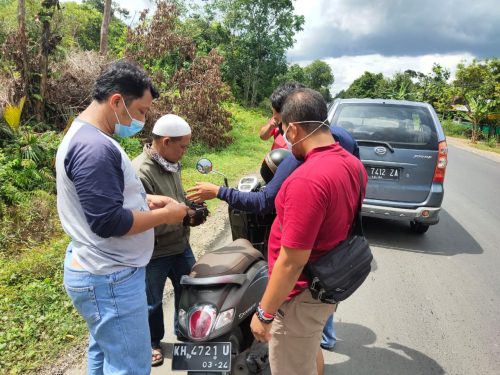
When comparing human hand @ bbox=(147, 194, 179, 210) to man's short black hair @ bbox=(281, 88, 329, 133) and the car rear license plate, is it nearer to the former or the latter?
man's short black hair @ bbox=(281, 88, 329, 133)

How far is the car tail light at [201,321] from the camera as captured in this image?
1.87m

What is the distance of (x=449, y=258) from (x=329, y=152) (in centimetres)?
385

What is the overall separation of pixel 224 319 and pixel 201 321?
0.12 m

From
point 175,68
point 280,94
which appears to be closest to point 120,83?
point 280,94

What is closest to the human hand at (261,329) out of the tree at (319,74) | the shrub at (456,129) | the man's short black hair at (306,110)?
the man's short black hair at (306,110)

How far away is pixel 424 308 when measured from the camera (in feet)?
11.5

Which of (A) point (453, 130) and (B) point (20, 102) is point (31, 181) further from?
(A) point (453, 130)

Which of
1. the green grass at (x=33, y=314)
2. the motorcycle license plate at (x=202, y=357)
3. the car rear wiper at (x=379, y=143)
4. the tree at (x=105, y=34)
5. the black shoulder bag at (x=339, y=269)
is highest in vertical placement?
the tree at (x=105, y=34)

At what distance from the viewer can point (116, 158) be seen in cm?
144

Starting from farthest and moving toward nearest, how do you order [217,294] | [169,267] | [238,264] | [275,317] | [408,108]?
1. [408,108]
2. [169,267]
3. [238,264]
4. [217,294]
5. [275,317]

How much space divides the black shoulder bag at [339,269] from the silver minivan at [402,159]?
126 inches

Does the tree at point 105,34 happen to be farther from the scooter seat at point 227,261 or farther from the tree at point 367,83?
the tree at point 367,83

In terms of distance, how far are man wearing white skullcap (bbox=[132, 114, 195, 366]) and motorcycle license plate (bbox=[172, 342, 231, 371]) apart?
0.70 meters

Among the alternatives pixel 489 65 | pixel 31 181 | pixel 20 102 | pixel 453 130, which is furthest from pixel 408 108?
pixel 453 130
